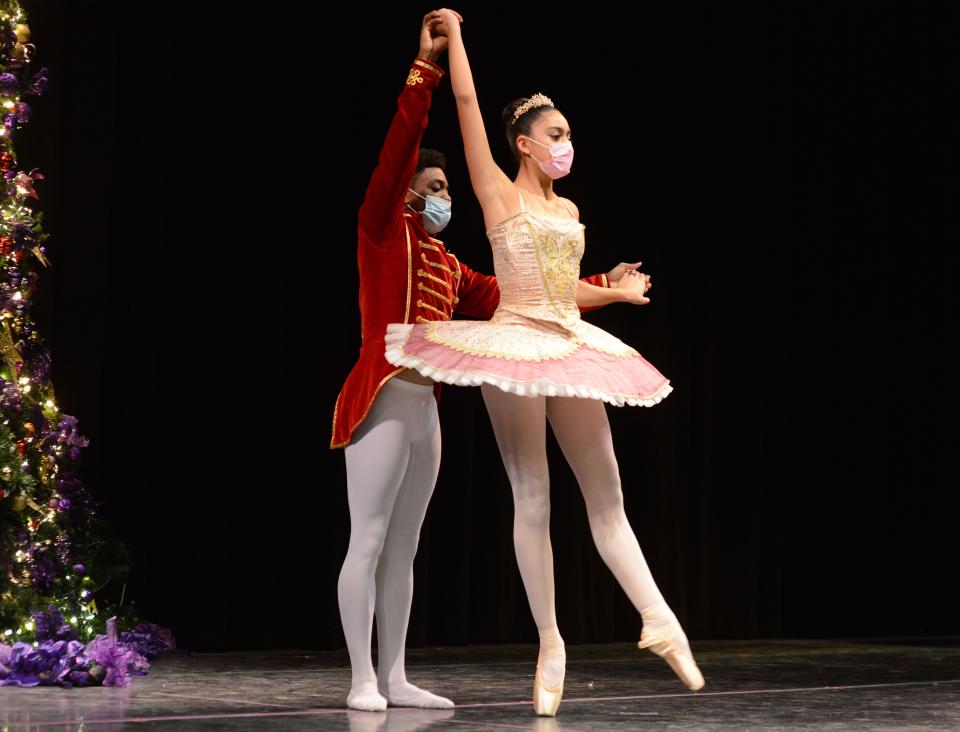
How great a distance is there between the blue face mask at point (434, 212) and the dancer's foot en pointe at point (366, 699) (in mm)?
1073

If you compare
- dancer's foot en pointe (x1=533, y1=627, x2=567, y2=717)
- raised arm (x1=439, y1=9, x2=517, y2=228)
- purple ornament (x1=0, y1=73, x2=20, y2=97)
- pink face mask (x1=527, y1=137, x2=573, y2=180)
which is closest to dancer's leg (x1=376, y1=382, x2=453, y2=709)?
dancer's foot en pointe (x1=533, y1=627, x2=567, y2=717)

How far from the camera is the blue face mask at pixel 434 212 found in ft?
10.6

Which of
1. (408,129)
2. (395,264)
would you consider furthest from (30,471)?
(408,129)

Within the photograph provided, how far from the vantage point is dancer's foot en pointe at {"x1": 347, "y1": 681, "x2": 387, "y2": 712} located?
2.94 meters

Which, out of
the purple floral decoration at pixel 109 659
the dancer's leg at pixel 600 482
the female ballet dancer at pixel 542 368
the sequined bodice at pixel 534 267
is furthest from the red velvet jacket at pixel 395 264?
the purple floral decoration at pixel 109 659

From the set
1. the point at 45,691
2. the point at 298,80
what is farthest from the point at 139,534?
the point at 298,80

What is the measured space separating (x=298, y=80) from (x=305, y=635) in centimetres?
205

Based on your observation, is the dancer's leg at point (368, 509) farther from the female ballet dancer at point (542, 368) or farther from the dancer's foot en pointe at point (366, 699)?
the female ballet dancer at point (542, 368)

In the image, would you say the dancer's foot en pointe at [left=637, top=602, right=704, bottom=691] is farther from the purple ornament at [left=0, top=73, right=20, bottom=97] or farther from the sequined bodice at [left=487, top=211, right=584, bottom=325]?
the purple ornament at [left=0, top=73, right=20, bottom=97]

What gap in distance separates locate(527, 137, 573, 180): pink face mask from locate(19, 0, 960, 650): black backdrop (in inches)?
81.7

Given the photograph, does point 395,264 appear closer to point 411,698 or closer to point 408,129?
point 408,129

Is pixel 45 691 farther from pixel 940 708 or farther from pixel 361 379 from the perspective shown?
pixel 940 708

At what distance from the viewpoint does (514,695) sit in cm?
343

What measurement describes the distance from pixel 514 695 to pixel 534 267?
46.0 inches
